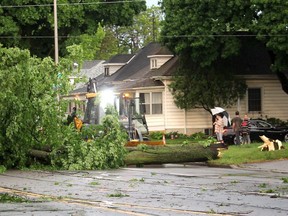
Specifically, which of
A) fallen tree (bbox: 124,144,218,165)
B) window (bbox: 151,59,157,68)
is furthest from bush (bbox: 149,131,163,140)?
fallen tree (bbox: 124,144,218,165)

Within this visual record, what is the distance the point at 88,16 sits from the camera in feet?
152

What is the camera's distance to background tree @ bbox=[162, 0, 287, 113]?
42656mm

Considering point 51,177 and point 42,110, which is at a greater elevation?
point 42,110

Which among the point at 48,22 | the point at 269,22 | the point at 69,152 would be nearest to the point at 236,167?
the point at 69,152

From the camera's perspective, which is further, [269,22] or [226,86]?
[226,86]

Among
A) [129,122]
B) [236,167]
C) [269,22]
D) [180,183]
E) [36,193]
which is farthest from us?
[269,22]

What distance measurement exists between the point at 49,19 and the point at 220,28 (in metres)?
10.0

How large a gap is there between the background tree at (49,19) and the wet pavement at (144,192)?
22849 millimetres

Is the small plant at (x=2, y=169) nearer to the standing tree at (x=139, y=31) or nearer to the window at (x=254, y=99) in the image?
the window at (x=254, y=99)

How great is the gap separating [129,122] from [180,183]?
18.0m

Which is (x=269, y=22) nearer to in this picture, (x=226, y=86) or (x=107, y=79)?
(x=226, y=86)

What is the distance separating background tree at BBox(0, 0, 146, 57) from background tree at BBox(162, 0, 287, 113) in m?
3.01

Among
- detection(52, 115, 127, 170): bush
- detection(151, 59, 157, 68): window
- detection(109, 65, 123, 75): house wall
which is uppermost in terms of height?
detection(109, 65, 123, 75): house wall

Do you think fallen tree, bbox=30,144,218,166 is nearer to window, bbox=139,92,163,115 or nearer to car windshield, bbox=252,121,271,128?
car windshield, bbox=252,121,271,128
